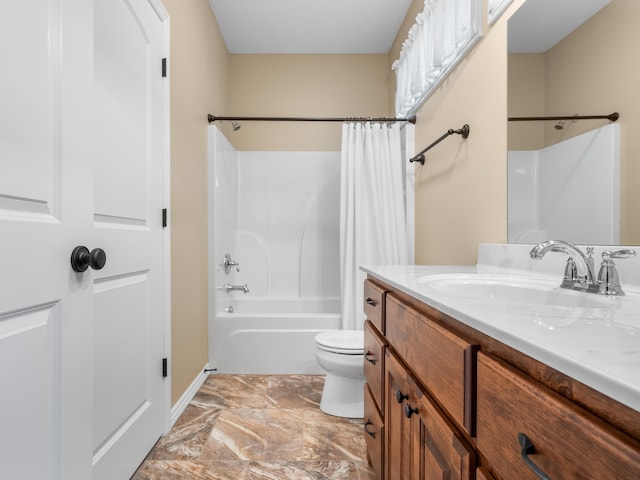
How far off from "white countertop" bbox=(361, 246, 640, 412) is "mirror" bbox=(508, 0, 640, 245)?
288 millimetres

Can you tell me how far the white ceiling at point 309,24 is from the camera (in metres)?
2.57

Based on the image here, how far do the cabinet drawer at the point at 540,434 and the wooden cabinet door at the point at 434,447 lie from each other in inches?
2.4

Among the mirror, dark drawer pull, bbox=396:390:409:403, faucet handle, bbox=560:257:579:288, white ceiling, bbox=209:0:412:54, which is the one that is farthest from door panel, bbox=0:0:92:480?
white ceiling, bbox=209:0:412:54

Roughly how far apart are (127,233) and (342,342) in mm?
1236

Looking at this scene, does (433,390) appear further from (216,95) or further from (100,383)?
(216,95)

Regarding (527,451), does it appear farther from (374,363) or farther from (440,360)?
(374,363)

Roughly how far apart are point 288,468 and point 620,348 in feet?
4.76

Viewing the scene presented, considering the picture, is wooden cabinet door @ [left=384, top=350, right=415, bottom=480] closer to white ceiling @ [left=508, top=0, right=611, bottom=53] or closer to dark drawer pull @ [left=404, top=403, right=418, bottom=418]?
dark drawer pull @ [left=404, top=403, right=418, bottom=418]

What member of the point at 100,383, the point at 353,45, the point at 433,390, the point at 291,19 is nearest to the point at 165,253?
the point at 100,383

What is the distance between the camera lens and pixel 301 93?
332cm

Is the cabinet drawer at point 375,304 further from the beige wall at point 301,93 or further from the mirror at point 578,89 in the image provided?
the beige wall at point 301,93

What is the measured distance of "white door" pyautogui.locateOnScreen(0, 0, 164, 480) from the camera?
71cm

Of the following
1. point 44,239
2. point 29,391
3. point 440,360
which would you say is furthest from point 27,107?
point 440,360

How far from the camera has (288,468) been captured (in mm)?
1468
